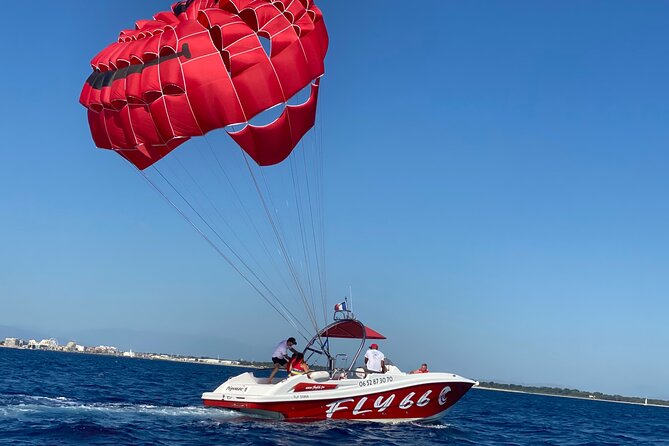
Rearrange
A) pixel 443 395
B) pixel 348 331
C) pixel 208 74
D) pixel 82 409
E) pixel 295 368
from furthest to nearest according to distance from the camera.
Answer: pixel 348 331
pixel 443 395
pixel 295 368
pixel 82 409
pixel 208 74

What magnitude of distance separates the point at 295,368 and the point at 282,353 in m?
0.78

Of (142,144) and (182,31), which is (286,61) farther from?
(142,144)

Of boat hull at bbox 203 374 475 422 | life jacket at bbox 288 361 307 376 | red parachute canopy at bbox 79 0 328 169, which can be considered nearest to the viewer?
red parachute canopy at bbox 79 0 328 169

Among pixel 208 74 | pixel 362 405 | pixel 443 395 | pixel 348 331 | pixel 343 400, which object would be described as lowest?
pixel 362 405

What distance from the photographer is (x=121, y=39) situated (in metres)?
16.0

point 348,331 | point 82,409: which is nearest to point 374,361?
point 348,331

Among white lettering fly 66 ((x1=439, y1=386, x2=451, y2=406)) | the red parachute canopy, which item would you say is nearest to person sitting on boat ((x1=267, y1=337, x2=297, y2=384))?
white lettering fly 66 ((x1=439, y1=386, x2=451, y2=406))

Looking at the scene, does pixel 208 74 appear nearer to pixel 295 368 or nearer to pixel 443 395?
pixel 295 368

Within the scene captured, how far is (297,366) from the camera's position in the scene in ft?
58.5

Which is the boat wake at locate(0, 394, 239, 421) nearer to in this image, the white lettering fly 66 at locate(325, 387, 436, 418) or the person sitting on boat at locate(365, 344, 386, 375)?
the white lettering fly 66 at locate(325, 387, 436, 418)

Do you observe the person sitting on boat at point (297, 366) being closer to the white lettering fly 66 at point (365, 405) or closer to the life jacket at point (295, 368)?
the life jacket at point (295, 368)

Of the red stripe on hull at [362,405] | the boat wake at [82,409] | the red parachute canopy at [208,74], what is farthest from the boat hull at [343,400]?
the red parachute canopy at [208,74]

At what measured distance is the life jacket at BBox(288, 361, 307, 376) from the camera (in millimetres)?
17672

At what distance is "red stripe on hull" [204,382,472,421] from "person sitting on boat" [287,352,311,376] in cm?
86
